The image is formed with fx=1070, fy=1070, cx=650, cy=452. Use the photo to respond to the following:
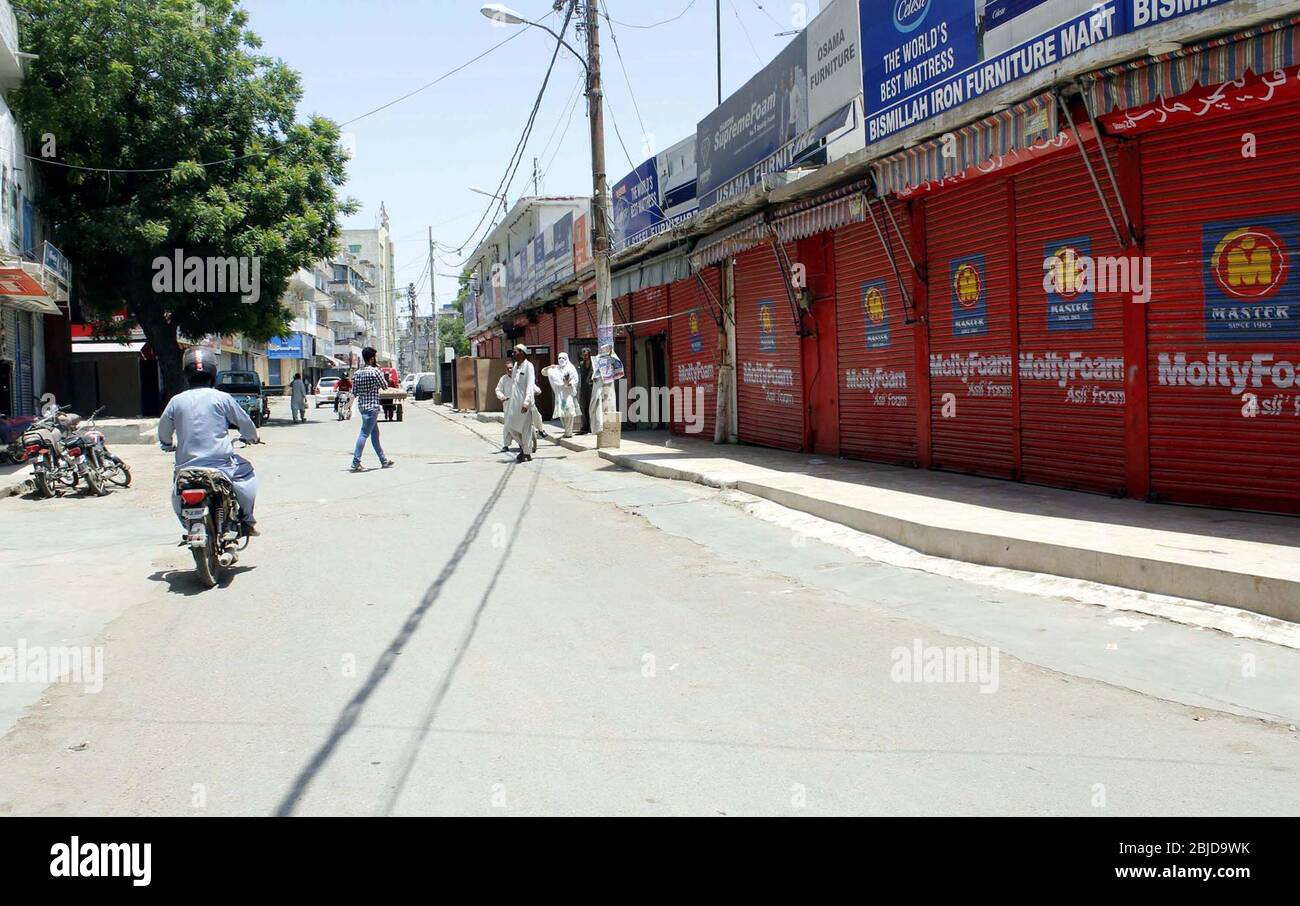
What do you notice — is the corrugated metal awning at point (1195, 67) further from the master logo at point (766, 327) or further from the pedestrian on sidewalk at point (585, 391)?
the pedestrian on sidewalk at point (585, 391)

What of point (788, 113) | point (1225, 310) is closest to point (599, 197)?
point (788, 113)

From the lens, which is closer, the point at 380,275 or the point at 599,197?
the point at 599,197

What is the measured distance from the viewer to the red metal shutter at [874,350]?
13.0 metres

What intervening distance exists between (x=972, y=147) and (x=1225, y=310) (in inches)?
103

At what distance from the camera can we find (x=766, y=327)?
17.3 metres

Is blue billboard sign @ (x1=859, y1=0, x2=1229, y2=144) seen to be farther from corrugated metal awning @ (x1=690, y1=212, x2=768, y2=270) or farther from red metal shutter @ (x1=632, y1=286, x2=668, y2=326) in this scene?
red metal shutter @ (x1=632, y1=286, x2=668, y2=326)

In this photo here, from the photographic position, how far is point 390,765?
416cm

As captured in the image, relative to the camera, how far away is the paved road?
3.89 m

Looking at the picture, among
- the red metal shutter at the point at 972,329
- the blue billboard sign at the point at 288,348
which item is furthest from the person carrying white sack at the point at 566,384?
the blue billboard sign at the point at 288,348

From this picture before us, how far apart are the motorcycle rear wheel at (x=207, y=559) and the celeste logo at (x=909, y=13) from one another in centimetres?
845

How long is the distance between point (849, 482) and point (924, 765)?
7.91 m

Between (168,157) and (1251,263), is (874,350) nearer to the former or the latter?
(1251,263)
